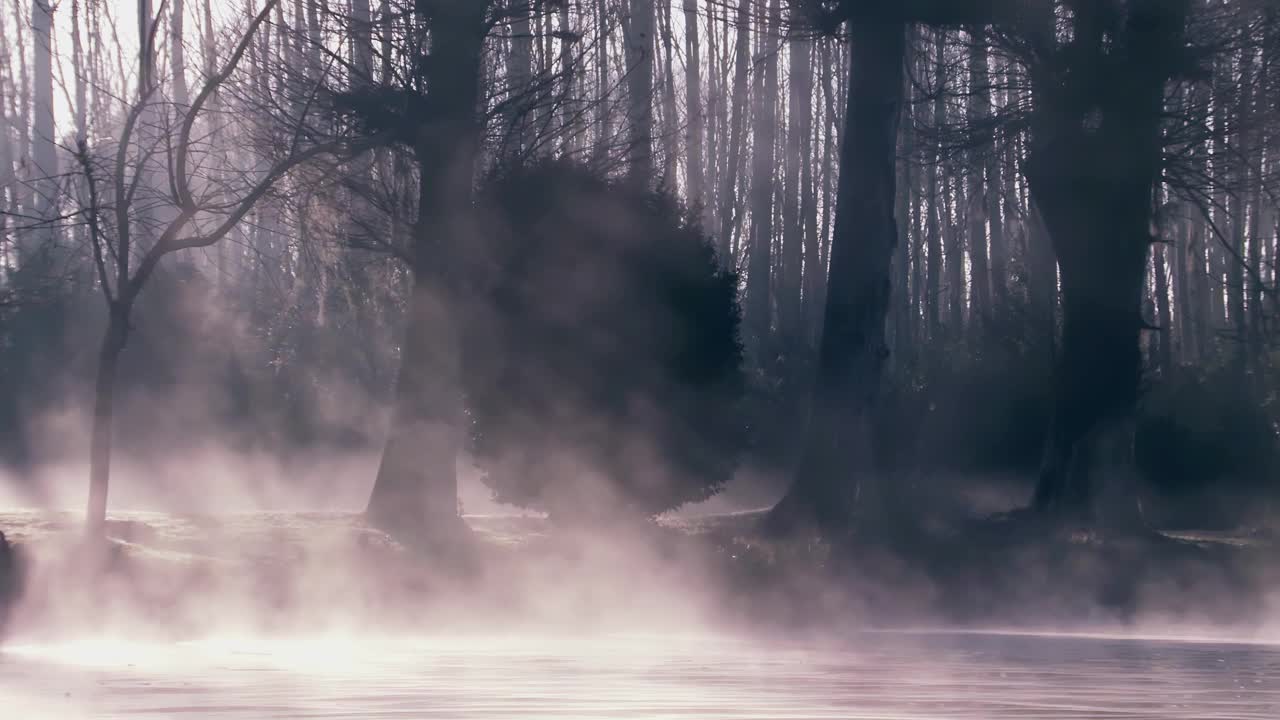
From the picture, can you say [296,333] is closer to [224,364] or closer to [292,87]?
[224,364]

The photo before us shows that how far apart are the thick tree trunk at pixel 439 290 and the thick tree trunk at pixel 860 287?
4061 mm

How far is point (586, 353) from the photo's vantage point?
53.1 ft

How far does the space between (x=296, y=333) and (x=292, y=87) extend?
1580 centimetres

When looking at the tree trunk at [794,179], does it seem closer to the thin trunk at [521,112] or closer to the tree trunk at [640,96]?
the tree trunk at [640,96]

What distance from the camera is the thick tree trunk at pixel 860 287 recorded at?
58.6ft

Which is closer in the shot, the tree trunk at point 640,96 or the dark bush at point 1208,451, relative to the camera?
the tree trunk at point 640,96

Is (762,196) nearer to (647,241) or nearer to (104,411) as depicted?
(647,241)

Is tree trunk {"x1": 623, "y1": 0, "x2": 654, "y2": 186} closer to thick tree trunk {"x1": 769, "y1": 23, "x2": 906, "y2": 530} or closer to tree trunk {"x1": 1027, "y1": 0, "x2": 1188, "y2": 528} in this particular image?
thick tree trunk {"x1": 769, "y1": 23, "x2": 906, "y2": 530}

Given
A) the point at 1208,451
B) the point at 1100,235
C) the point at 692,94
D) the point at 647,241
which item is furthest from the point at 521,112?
the point at 692,94

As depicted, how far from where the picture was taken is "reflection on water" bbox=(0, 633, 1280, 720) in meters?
6.24

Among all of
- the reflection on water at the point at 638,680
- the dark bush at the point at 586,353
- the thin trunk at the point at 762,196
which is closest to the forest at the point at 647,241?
the dark bush at the point at 586,353

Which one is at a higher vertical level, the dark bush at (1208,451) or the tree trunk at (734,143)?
the tree trunk at (734,143)

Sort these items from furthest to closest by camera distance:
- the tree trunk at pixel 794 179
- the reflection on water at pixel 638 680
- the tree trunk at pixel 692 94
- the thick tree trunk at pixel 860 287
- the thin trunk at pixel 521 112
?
the tree trunk at pixel 794 179, the tree trunk at pixel 692 94, the thick tree trunk at pixel 860 287, the thin trunk at pixel 521 112, the reflection on water at pixel 638 680

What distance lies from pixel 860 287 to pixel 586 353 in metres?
3.72
